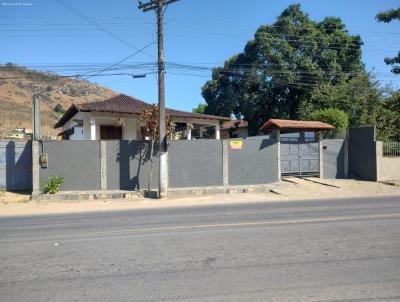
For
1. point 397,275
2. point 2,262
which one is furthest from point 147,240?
point 397,275

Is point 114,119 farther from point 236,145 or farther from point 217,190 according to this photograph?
point 217,190

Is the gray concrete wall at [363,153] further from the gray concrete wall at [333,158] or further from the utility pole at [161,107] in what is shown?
the utility pole at [161,107]

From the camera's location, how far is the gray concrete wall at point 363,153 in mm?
23172

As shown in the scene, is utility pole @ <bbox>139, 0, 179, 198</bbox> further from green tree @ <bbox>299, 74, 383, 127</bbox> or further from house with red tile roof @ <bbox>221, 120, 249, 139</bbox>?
house with red tile roof @ <bbox>221, 120, 249, 139</bbox>

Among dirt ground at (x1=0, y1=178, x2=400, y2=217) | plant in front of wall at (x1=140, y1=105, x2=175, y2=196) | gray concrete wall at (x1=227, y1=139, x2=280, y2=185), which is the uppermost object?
plant in front of wall at (x1=140, y1=105, x2=175, y2=196)

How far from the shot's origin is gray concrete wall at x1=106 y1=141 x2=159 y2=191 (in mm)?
20172

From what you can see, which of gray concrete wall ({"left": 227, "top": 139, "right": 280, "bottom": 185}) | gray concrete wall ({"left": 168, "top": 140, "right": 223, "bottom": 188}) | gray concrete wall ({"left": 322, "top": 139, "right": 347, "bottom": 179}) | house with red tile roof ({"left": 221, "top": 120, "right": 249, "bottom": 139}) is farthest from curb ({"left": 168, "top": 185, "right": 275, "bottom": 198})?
house with red tile roof ({"left": 221, "top": 120, "right": 249, "bottom": 139})

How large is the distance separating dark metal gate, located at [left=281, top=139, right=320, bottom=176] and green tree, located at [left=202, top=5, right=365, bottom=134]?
15181 mm

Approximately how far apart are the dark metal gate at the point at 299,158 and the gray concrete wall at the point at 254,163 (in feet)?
3.65

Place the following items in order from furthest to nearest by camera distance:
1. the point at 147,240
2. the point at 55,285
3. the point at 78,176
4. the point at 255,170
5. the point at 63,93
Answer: the point at 63,93 → the point at 255,170 → the point at 78,176 → the point at 147,240 → the point at 55,285

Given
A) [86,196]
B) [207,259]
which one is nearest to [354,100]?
[86,196]

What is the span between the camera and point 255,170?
71.6ft

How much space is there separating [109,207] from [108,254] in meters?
8.92

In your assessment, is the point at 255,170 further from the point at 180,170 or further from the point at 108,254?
the point at 108,254
